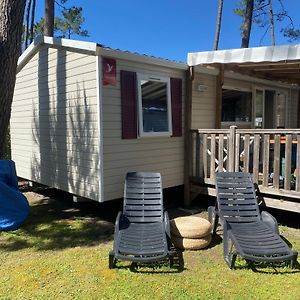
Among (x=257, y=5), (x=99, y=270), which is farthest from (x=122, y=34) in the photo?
(x=99, y=270)

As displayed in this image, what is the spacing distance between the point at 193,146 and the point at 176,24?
20894 millimetres

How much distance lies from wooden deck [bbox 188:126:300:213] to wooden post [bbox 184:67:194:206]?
0.20 feet

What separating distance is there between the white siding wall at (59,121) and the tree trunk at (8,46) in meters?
0.69

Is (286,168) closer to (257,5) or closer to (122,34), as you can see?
(257,5)

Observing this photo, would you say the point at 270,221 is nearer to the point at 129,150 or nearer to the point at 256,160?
the point at 256,160

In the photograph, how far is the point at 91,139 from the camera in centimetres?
566

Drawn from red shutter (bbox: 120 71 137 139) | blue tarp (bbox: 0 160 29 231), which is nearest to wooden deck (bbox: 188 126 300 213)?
red shutter (bbox: 120 71 137 139)

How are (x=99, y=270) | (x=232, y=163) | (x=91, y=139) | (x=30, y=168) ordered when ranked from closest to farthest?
(x=99, y=270) < (x=91, y=139) < (x=232, y=163) < (x=30, y=168)

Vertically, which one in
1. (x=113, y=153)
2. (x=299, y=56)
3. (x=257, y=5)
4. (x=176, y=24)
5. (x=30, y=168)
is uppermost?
(x=176, y=24)

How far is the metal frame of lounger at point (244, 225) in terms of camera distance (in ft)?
13.1

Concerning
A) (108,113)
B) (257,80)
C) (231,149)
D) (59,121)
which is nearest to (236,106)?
(257,80)

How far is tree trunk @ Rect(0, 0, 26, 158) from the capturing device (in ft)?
19.8

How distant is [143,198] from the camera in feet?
Result: 17.8

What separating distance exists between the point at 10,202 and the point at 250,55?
462 cm
